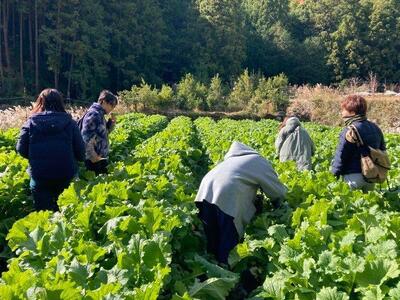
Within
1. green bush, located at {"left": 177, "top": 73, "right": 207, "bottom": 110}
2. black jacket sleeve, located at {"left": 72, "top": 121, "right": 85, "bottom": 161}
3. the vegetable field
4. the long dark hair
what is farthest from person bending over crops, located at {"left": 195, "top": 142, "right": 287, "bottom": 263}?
green bush, located at {"left": 177, "top": 73, "right": 207, "bottom": 110}

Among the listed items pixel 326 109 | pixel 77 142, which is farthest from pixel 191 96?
pixel 77 142

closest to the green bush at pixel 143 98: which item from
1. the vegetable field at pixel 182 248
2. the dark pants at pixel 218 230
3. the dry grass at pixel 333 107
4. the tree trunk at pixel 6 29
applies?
the dry grass at pixel 333 107

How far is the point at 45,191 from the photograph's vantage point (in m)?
5.61

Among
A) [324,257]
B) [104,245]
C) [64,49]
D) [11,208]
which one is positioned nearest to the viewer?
[324,257]

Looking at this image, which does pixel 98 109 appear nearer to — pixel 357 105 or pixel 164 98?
pixel 357 105

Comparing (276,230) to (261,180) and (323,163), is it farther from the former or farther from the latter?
(323,163)

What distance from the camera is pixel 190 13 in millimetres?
54719

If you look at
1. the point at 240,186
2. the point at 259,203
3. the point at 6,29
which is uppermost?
the point at 6,29

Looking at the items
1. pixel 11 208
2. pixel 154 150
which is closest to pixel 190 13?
pixel 154 150

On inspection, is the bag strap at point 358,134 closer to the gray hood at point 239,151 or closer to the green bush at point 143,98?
the gray hood at point 239,151

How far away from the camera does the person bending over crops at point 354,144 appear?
5363 mm

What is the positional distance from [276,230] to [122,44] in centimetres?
4544

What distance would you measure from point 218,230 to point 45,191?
210cm

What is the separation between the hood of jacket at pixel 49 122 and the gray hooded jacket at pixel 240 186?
1731mm
